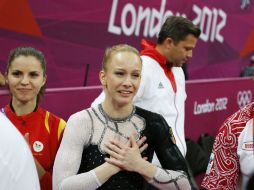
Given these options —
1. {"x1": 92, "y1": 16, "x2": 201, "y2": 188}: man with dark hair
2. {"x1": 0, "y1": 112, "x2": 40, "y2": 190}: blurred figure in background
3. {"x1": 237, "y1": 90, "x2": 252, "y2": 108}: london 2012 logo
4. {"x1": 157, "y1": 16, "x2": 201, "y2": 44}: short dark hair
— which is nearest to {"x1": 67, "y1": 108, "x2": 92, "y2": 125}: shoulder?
{"x1": 0, "y1": 112, "x2": 40, "y2": 190}: blurred figure in background

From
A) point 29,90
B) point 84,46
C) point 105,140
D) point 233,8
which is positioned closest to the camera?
point 105,140

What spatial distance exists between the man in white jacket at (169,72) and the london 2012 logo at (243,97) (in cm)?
294

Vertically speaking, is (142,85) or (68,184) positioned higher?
(142,85)

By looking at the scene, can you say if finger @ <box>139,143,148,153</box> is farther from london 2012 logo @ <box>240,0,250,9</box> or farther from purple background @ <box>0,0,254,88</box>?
london 2012 logo @ <box>240,0,250,9</box>

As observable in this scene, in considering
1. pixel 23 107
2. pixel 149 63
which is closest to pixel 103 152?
pixel 23 107

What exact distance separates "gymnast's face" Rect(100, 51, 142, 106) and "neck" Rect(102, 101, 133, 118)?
0.06 feet

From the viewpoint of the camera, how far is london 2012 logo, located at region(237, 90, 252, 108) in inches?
239

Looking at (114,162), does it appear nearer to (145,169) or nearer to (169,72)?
(145,169)

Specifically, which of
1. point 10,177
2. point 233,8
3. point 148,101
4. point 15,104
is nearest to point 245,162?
point 10,177

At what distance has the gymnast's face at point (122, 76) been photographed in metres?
1.97

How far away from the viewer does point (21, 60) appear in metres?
2.34

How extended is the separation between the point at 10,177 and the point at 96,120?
2.98ft

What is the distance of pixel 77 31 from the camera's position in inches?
245

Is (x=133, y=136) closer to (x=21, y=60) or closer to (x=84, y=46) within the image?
(x=21, y=60)
